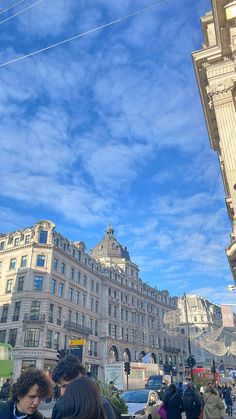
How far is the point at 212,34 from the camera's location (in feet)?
62.7

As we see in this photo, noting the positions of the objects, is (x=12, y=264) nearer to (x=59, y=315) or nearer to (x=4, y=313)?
(x=4, y=313)

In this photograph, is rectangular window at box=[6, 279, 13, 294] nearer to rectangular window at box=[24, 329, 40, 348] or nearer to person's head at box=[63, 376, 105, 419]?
rectangular window at box=[24, 329, 40, 348]

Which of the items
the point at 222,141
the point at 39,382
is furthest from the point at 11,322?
the point at 39,382

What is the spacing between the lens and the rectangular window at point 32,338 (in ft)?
128

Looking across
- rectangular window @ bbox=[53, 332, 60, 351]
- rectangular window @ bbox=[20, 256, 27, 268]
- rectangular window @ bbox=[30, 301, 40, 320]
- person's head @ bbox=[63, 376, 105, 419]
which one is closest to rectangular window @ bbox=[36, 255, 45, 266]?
rectangular window @ bbox=[20, 256, 27, 268]

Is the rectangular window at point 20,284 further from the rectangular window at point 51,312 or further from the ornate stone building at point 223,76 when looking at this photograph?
the ornate stone building at point 223,76

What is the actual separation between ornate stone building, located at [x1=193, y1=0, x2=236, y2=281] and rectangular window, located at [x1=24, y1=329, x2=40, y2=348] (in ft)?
99.0

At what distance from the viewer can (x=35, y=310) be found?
4103 cm

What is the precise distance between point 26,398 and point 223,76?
17428mm

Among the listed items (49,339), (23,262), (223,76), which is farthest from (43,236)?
(223,76)

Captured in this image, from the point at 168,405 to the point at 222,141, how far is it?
1124 centimetres

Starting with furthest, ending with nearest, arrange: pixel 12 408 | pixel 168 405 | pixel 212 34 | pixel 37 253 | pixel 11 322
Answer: pixel 37 253 → pixel 11 322 → pixel 212 34 → pixel 168 405 → pixel 12 408

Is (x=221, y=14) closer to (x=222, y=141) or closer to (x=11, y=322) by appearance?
(x=222, y=141)

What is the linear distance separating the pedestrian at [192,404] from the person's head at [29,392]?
24.5 feet
